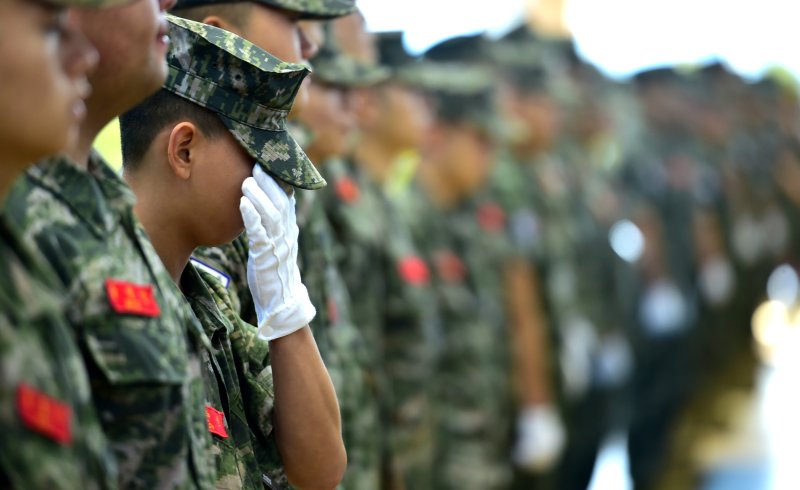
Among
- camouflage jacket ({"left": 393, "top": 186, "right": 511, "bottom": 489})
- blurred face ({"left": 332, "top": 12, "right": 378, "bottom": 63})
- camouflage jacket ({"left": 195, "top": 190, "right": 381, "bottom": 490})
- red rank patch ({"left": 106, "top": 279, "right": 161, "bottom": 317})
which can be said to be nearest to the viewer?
red rank patch ({"left": 106, "top": 279, "right": 161, "bottom": 317})

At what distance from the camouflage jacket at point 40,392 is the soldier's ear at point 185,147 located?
0.53 meters

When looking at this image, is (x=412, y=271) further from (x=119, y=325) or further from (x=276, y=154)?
(x=119, y=325)

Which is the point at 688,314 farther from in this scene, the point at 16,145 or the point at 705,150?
the point at 16,145

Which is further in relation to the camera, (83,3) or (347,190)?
(347,190)

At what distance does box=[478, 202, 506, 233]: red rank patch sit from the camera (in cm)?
658

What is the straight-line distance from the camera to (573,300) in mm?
7648

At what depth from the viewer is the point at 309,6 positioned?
3.14 metres

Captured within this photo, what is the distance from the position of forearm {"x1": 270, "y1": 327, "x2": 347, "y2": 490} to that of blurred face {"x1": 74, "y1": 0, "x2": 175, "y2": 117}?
526mm

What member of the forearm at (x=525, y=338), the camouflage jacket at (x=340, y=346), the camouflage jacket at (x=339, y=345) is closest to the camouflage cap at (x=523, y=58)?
the forearm at (x=525, y=338)

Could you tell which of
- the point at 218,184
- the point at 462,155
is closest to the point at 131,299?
the point at 218,184

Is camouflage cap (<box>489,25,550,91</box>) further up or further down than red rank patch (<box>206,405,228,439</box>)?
further up

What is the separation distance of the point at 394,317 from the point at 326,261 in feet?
4.43

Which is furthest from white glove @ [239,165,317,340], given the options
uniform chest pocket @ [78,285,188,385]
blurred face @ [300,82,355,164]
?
blurred face @ [300,82,355,164]

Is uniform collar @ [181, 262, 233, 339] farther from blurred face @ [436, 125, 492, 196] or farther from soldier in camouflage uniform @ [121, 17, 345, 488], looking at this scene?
blurred face @ [436, 125, 492, 196]
